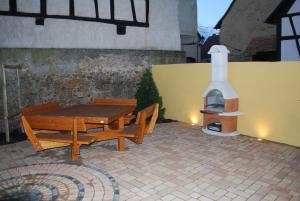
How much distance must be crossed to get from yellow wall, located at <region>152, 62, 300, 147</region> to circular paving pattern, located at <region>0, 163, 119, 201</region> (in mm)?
4417

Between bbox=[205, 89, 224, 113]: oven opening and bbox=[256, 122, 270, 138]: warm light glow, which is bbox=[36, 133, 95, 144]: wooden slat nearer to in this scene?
bbox=[205, 89, 224, 113]: oven opening

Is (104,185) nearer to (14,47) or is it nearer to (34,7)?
(14,47)

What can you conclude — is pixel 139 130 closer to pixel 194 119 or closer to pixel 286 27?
pixel 194 119

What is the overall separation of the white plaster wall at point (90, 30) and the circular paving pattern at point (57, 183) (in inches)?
184

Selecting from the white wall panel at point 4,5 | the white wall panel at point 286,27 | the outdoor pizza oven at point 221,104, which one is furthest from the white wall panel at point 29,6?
the white wall panel at point 286,27

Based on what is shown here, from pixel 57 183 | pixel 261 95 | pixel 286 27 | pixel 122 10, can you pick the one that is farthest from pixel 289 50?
pixel 57 183

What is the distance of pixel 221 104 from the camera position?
811 centimetres

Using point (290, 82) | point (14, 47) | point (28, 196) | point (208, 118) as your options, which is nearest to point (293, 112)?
point (290, 82)

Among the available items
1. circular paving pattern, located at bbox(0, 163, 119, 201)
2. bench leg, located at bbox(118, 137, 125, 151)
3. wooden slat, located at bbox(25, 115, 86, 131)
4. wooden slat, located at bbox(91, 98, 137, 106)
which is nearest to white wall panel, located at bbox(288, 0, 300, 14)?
wooden slat, located at bbox(91, 98, 137, 106)

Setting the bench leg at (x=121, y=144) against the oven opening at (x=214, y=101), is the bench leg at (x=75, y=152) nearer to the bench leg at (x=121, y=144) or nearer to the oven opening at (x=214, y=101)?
the bench leg at (x=121, y=144)

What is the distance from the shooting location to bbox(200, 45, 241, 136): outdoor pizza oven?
7574 mm

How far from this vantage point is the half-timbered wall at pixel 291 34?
12.6m

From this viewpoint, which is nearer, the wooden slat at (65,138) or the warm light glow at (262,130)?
the wooden slat at (65,138)

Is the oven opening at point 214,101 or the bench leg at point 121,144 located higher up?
the oven opening at point 214,101
